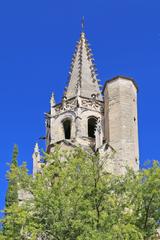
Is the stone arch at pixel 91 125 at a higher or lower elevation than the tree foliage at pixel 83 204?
higher

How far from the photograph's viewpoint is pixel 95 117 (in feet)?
135

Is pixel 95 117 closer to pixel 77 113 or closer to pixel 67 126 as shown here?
pixel 77 113

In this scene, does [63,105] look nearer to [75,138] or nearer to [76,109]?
[76,109]

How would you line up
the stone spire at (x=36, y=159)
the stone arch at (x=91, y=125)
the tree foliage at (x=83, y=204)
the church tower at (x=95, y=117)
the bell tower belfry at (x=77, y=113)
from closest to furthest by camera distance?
the tree foliage at (x=83, y=204), the church tower at (x=95, y=117), the stone spire at (x=36, y=159), the bell tower belfry at (x=77, y=113), the stone arch at (x=91, y=125)

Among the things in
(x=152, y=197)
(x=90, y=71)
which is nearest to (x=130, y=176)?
(x=152, y=197)

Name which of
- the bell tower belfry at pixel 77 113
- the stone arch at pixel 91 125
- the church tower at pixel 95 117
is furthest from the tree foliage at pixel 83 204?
the stone arch at pixel 91 125

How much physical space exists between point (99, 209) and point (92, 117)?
2237 centimetres

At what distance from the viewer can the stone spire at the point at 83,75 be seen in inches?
1690

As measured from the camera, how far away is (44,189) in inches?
770

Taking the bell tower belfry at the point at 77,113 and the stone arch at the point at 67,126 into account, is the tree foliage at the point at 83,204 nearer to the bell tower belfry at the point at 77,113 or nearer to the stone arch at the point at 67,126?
the bell tower belfry at the point at 77,113

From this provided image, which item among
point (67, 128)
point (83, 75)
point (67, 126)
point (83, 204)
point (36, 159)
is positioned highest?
point (83, 75)

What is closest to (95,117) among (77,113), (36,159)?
(77,113)

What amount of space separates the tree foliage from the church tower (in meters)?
12.9

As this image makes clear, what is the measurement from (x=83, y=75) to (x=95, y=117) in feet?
15.7
